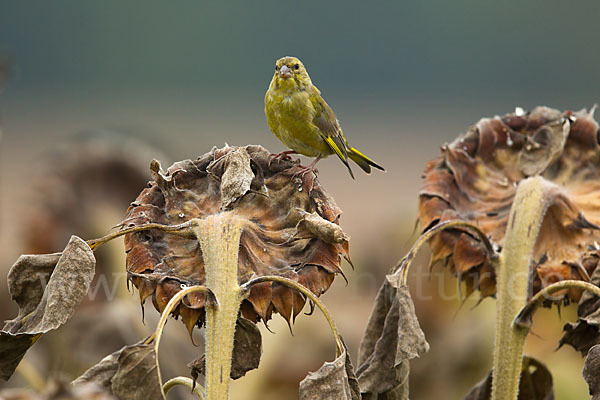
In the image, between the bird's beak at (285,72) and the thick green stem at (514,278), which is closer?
the thick green stem at (514,278)

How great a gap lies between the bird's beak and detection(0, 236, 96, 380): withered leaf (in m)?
1.90

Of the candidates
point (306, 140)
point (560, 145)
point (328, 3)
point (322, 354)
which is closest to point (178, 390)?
point (322, 354)

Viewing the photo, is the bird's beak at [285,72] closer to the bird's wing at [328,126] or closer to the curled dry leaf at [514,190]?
the bird's wing at [328,126]

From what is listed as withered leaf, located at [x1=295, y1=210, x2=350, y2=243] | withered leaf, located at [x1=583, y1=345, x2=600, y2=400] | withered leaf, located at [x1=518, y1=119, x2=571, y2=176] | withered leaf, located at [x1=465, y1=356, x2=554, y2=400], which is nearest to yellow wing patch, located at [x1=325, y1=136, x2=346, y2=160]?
withered leaf, located at [x1=518, y1=119, x2=571, y2=176]

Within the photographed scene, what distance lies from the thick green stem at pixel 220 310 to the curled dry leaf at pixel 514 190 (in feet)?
2.63

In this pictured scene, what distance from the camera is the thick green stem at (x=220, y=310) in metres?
1.84

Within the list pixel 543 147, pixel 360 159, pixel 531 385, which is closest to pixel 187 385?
pixel 531 385

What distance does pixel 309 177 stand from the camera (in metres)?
2.11

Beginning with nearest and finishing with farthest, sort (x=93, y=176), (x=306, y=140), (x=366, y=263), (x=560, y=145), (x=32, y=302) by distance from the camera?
(x=32, y=302) → (x=560, y=145) → (x=306, y=140) → (x=93, y=176) → (x=366, y=263)

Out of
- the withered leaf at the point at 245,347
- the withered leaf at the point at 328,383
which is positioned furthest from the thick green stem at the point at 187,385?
the withered leaf at the point at 328,383

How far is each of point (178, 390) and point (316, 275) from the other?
120 centimetres

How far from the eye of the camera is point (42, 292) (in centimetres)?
190

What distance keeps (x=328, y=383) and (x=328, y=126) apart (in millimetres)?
1871

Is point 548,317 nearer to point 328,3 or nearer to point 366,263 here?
point 366,263
